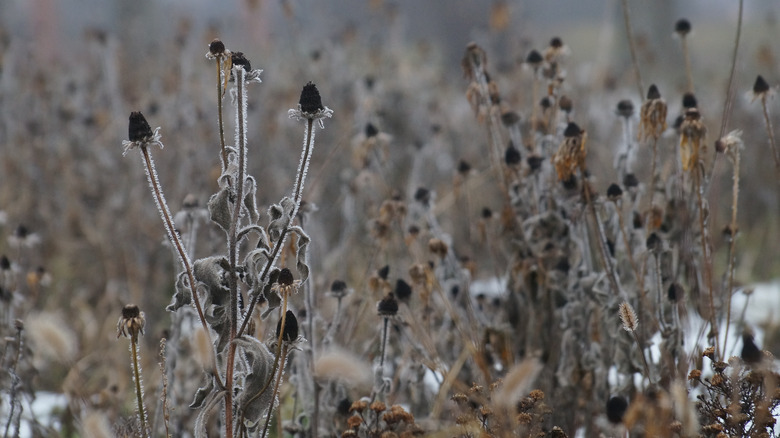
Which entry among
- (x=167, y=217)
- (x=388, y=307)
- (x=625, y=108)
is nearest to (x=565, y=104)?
(x=625, y=108)

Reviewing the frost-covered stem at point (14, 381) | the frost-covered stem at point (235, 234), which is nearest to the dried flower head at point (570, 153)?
the frost-covered stem at point (235, 234)

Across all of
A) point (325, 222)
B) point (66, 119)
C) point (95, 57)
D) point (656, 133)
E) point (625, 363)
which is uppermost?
point (95, 57)

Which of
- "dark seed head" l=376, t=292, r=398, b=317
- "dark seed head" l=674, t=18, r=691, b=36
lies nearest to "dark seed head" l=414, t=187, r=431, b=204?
"dark seed head" l=376, t=292, r=398, b=317

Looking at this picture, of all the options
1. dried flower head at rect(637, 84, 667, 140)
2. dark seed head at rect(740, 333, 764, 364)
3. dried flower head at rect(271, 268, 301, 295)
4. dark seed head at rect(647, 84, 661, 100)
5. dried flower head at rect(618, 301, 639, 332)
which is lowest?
dark seed head at rect(740, 333, 764, 364)

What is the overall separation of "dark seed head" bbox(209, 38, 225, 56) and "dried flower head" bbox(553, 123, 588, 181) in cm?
97

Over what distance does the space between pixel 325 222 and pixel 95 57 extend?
2731 millimetres

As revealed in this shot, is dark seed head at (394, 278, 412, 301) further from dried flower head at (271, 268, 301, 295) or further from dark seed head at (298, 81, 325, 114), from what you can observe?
dark seed head at (298, 81, 325, 114)

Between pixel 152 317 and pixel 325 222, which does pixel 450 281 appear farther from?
pixel 325 222

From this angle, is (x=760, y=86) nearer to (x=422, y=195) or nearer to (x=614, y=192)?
(x=614, y=192)

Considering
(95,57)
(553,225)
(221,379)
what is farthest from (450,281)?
(95,57)

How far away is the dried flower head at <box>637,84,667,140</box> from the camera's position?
201 centimetres

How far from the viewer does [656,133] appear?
2.05 metres

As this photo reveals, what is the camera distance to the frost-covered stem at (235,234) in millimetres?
1541

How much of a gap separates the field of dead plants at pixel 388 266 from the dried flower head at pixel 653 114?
0.06 feet
